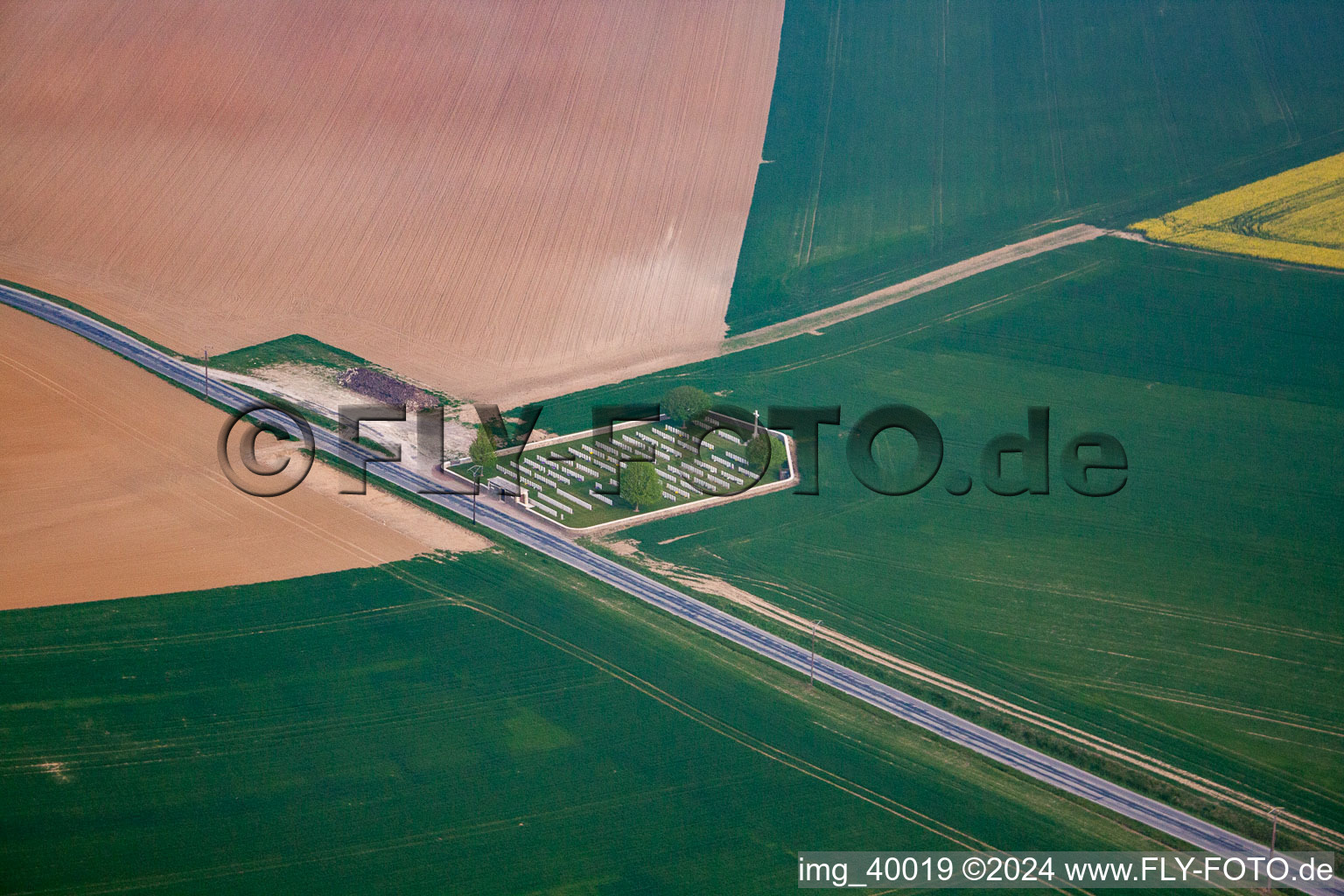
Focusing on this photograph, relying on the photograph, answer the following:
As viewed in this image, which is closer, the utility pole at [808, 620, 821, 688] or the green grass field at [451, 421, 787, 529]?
the utility pole at [808, 620, 821, 688]

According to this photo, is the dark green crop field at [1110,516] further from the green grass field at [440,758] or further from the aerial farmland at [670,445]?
the green grass field at [440,758]

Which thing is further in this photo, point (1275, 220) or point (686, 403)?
point (1275, 220)

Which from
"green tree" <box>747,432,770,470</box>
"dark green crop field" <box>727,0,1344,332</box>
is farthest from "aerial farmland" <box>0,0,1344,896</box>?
"green tree" <box>747,432,770,470</box>

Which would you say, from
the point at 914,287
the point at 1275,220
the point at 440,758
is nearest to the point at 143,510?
the point at 440,758

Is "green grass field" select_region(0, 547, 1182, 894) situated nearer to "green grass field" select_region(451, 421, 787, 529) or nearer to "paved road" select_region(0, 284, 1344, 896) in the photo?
"paved road" select_region(0, 284, 1344, 896)

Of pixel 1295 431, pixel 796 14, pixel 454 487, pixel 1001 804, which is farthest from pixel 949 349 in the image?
pixel 796 14

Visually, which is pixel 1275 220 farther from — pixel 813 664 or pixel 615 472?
pixel 813 664
